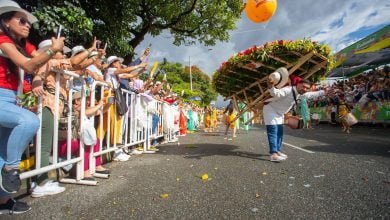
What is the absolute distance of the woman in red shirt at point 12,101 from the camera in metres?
2.53

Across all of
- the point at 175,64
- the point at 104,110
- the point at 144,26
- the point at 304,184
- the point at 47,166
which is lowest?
the point at 304,184

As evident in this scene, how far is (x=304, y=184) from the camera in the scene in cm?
365

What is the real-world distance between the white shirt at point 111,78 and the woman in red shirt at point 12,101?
241 centimetres

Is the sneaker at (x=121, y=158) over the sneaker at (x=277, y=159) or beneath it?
over

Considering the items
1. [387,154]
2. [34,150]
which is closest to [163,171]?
[34,150]

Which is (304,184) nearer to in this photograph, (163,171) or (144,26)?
(163,171)

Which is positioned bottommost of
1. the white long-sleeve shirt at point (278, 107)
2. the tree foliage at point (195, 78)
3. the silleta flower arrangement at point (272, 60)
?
the white long-sleeve shirt at point (278, 107)

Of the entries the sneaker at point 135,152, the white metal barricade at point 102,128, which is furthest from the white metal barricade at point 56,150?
the sneaker at point 135,152

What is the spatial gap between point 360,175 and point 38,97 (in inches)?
176

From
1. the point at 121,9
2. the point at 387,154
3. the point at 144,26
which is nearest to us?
the point at 387,154

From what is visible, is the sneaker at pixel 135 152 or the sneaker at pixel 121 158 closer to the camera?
the sneaker at pixel 121 158

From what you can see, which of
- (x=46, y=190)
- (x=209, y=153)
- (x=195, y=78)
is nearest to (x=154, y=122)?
(x=209, y=153)

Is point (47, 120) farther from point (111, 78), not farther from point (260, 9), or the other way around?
point (260, 9)

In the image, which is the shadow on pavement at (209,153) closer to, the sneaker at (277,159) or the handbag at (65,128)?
the sneaker at (277,159)
